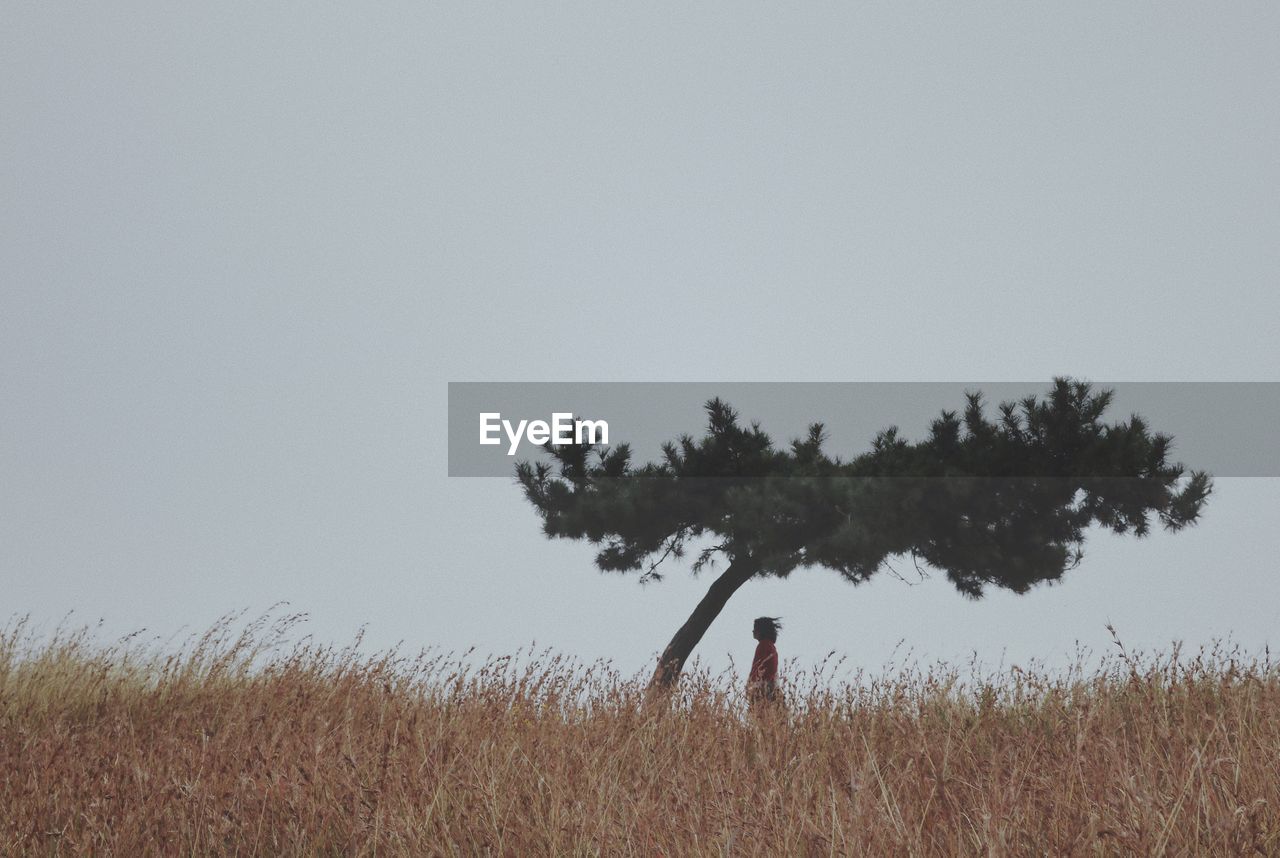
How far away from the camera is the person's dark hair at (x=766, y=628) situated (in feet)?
32.6

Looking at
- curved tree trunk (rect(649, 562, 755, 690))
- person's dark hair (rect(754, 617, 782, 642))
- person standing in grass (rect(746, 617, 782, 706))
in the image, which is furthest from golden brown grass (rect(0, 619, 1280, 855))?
curved tree trunk (rect(649, 562, 755, 690))

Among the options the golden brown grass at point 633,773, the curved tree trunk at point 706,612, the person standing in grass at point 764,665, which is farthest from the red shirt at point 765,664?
the curved tree trunk at point 706,612

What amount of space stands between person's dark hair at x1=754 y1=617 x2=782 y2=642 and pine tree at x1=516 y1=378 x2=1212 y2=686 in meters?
1.29

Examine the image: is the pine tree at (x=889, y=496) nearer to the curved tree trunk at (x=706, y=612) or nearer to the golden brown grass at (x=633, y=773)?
the curved tree trunk at (x=706, y=612)

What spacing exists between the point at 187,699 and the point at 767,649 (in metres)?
5.13

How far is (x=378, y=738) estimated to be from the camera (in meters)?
5.78

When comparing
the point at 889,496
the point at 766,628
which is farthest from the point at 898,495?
the point at 766,628

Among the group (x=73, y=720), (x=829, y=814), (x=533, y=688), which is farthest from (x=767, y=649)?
(x=73, y=720)

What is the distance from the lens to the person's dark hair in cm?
992

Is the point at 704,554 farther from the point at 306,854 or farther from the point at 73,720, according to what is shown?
the point at 306,854

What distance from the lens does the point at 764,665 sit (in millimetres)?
9141

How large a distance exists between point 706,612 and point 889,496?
3.09 m

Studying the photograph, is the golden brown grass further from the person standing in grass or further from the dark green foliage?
the dark green foliage

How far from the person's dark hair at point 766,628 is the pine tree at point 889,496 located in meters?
1.29
